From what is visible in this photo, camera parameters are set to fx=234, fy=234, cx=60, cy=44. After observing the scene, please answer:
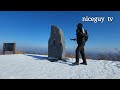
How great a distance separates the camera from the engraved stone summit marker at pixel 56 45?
6305 millimetres

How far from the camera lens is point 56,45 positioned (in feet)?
21.2

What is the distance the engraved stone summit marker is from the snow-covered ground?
457mm

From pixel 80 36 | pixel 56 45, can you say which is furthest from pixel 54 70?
pixel 56 45

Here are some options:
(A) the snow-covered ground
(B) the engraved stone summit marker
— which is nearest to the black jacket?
(A) the snow-covered ground

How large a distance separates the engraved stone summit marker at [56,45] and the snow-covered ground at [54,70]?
457 mm

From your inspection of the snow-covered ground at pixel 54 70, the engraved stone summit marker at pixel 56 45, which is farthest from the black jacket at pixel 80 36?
the engraved stone summit marker at pixel 56 45

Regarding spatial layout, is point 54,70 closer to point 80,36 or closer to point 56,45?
point 80,36

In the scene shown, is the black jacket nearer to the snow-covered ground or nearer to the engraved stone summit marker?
the snow-covered ground

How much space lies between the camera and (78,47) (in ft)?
18.4

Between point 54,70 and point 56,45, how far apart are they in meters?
1.56

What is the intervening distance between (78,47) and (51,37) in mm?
1105

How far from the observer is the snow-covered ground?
4.51m
